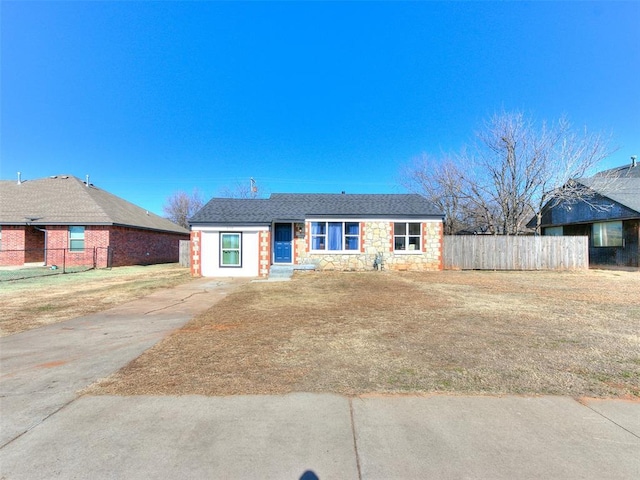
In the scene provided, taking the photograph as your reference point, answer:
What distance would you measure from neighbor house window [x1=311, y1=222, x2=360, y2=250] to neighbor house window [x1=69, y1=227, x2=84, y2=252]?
1449cm

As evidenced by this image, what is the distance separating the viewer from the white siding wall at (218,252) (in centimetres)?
1581

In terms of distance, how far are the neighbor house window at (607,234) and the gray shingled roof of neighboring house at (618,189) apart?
139cm

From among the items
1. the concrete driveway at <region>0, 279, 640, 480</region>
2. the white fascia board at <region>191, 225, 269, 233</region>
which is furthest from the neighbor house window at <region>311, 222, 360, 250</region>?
the concrete driveway at <region>0, 279, 640, 480</region>

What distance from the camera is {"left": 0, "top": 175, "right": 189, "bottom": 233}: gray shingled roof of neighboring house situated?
1988 centimetres

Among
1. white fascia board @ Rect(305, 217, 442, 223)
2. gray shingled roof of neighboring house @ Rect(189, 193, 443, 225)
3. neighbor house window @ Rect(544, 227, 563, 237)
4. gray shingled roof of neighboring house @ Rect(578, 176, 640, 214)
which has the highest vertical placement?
gray shingled roof of neighboring house @ Rect(578, 176, 640, 214)

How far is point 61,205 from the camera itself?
21016mm

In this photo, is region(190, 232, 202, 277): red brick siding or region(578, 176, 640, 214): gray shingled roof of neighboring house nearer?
region(190, 232, 202, 277): red brick siding

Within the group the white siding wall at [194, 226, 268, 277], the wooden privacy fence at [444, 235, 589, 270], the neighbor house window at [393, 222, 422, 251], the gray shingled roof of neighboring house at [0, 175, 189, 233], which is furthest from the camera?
the gray shingled roof of neighboring house at [0, 175, 189, 233]

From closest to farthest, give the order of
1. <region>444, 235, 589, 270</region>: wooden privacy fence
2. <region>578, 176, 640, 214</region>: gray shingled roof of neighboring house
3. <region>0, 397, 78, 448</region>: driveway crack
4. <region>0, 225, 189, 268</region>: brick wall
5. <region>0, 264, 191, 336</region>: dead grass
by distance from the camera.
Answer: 1. <region>0, 397, 78, 448</region>: driveway crack
2. <region>0, 264, 191, 336</region>: dead grass
3. <region>444, 235, 589, 270</region>: wooden privacy fence
4. <region>578, 176, 640, 214</region>: gray shingled roof of neighboring house
5. <region>0, 225, 189, 268</region>: brick wall

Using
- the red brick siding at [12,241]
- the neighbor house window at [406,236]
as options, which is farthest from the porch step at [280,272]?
the red brick siding at [12,241]

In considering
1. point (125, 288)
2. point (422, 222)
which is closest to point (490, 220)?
point (422, 222)

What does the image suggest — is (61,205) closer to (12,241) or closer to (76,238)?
(76,238)

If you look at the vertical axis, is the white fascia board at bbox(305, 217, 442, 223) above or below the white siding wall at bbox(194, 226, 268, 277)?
above

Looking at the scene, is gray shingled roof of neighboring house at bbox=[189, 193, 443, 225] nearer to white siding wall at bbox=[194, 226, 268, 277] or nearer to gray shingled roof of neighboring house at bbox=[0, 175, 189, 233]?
white siding wall at bbox=[194, 226, 268, 277]
